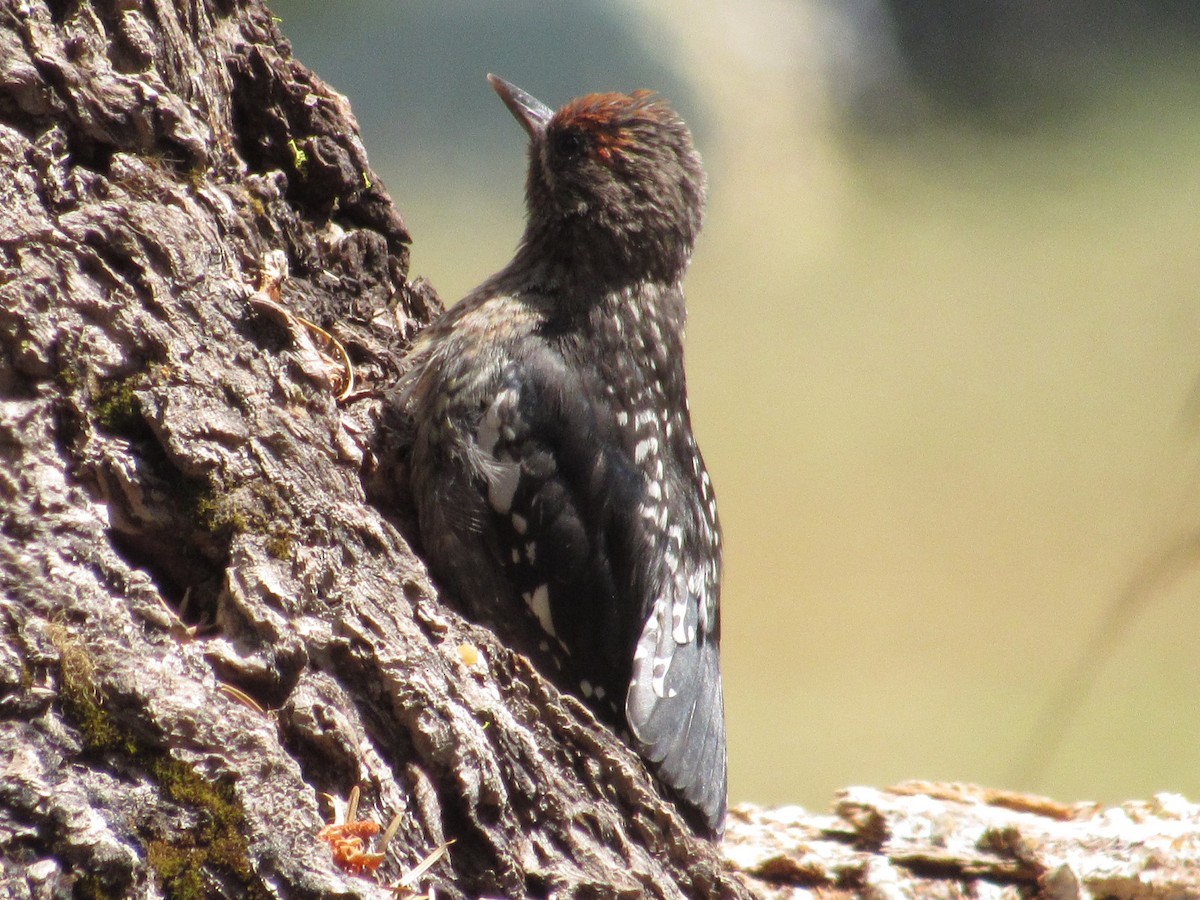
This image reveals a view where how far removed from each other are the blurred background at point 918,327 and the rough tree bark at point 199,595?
6.45ft

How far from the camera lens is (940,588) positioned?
3.62 meters

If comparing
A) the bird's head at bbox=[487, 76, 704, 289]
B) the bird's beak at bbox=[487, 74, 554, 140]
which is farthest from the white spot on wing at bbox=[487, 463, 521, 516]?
the bird's beak at bbox=[487, 74, 554, 140]

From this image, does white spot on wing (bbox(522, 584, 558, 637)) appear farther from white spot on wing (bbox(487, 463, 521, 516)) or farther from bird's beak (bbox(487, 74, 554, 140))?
bird's beak (bbox(487, 74, 554, 140))

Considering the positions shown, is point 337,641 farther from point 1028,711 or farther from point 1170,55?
point 1170,55

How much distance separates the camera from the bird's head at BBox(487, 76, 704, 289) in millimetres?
2408

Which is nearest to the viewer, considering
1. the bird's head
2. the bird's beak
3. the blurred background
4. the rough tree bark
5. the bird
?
the rough tree bark

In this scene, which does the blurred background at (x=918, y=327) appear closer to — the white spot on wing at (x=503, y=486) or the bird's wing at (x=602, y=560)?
the bird's wing at (x=602, y=560)

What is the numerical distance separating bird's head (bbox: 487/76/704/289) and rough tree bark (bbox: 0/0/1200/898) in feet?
2.61

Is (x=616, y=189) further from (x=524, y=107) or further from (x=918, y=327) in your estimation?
(x=918, y=327)

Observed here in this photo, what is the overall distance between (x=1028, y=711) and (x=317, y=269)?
290cm

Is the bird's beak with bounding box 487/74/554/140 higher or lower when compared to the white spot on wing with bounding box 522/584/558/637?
higher

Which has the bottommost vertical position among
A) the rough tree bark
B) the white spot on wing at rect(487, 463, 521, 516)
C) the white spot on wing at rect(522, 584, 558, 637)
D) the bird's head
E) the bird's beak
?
the rough tree bark

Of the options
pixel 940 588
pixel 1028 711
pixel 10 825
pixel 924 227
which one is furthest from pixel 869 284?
pixel 10 825

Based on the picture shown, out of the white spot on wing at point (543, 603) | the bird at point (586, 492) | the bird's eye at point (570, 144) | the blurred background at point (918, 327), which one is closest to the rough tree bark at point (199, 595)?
the bird at point (586, 492)
